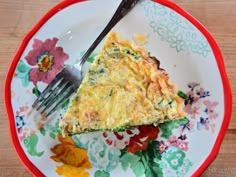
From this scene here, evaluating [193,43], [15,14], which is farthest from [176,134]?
[15,14]

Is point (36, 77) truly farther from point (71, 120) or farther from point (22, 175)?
point (22, 175)

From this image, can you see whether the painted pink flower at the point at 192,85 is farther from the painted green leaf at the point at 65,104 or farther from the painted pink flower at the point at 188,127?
the painted green leaf at the point at 65,104

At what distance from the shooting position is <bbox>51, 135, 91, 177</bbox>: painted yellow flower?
131 cm

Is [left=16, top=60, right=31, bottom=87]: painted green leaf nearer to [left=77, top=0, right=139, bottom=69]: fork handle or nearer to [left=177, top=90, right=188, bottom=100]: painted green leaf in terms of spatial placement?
[left=77, top=0, right=139, bottom=69]: fork handle

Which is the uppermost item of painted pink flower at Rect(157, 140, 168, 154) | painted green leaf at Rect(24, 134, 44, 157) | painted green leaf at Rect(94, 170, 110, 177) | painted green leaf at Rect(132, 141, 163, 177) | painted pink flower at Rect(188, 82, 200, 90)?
painted pink flower at Rect(188, 82, 200, 90)

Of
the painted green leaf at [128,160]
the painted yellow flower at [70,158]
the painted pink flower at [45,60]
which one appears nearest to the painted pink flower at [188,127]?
the painted green leaf at [128,160]

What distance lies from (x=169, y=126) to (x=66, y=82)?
0.32 metres

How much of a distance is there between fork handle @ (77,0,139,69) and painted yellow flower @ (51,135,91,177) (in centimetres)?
24

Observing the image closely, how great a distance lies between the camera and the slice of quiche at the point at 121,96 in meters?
1.33

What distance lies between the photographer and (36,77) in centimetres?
139

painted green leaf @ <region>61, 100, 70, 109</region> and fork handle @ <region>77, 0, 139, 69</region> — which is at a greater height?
fork handle @ <region>77, 0, 139, 69</region>

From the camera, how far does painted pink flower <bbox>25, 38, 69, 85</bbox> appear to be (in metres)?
1.39

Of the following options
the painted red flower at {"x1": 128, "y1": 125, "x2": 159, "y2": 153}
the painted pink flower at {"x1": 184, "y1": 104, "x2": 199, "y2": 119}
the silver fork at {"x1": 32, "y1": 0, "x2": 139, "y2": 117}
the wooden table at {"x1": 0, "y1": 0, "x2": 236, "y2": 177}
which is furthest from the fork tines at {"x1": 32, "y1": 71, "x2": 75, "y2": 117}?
the painted pink flower at {"x1": 184, "y1": 104, "x2": 199, "y2": 119}

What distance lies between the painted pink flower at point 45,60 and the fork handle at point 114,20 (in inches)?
2.7
